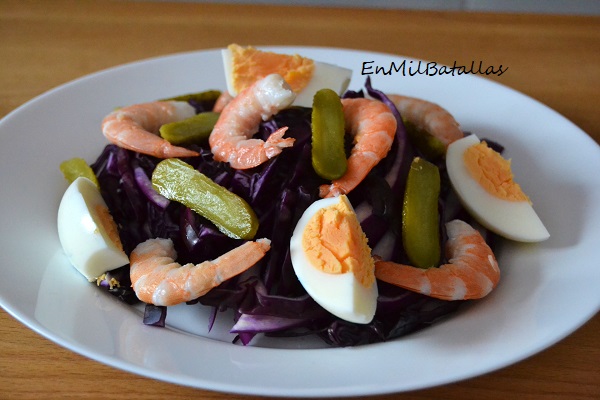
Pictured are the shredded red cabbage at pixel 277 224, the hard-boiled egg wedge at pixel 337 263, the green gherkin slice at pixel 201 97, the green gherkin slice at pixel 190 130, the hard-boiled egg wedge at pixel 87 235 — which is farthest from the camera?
the green gherkin slice at pixel 201 97

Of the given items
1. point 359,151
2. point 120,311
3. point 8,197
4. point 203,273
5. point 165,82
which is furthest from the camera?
point 165,82

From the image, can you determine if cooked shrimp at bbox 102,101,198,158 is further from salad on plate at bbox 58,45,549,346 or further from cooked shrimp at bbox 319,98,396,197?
cooked shrimp at bbox 319,98,396,197

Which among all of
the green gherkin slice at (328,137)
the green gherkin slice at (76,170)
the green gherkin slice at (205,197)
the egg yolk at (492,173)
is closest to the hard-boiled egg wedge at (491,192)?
the egg yolk at (492,173)

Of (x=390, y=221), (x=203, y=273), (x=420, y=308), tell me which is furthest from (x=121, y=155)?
(x=420, y=308)

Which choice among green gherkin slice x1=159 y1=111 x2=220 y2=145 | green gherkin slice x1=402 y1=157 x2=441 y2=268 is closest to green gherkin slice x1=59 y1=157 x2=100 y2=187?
green gherkin slice x1=159 y1=111 x2=220 y2=145

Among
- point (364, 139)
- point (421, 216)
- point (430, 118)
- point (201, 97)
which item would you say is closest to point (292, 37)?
point (201, 97)

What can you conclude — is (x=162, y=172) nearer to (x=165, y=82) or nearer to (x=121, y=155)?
(x=121, y=155)

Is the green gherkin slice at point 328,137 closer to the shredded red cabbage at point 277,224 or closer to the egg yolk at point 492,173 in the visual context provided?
the shredded red cabbage at point 277,224
